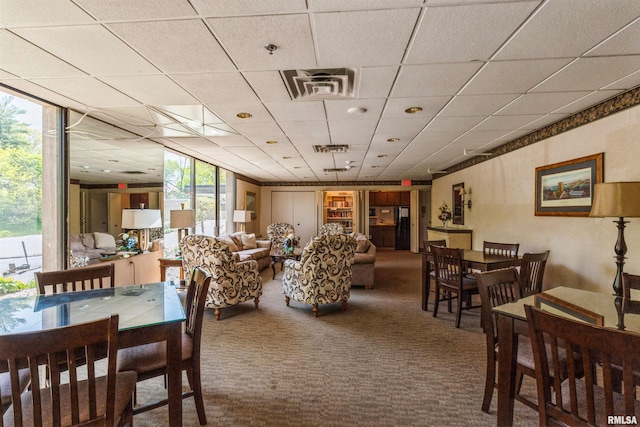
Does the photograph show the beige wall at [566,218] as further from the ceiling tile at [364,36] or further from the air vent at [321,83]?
the air vent at [321,83]

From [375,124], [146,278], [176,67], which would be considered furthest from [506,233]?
[146,278]

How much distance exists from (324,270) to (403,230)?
23.7ft

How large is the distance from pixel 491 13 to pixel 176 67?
2.14 metres

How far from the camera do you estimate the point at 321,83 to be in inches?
96.8

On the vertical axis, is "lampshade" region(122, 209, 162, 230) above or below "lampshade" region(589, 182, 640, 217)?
below

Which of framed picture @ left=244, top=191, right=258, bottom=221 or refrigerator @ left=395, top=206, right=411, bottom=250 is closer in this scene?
framed picture @ left=244, top=191, right=258, bottom=221

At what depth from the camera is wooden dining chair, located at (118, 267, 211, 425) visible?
1676mm

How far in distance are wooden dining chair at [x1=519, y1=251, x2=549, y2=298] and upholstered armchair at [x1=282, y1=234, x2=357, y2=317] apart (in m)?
1.89

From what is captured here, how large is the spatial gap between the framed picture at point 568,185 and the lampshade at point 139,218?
214 inches

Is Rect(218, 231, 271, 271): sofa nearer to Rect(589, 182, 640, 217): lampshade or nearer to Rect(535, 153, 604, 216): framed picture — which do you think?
Rect(535, 153, 604, 216): framed picture

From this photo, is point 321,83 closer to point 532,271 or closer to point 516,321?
point 516,321

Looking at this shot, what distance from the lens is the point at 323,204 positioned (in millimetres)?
10055

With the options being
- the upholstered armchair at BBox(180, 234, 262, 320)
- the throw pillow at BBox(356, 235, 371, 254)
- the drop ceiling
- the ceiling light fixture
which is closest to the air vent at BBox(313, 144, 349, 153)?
the drop ceiling

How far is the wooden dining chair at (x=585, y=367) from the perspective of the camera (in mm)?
1037
